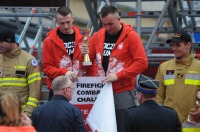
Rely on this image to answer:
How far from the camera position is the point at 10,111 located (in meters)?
5.34

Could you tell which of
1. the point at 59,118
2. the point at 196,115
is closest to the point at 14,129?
the point at 59,118

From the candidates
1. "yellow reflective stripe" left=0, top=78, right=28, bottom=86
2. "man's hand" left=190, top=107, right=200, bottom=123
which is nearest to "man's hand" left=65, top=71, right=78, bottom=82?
"yellow reflective stripe" left=0, top=78, right=28, bottom=86

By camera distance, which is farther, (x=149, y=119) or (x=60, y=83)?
(x=60, y=83)

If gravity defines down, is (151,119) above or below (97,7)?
below

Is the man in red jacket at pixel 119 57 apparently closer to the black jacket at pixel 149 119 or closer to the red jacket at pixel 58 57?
the red jacket at pixel 58 57

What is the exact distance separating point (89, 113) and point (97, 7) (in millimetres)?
3650

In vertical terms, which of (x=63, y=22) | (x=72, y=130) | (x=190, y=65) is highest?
(x=63, y=22)

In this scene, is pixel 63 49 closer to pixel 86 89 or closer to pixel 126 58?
pixel 86 89

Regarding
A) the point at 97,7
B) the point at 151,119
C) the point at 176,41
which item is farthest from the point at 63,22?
the point at 97,7

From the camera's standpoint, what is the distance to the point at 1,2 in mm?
10172

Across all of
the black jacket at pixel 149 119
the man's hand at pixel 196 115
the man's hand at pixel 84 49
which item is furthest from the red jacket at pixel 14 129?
the man's hand at pixel 196 115

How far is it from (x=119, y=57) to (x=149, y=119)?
1646mm

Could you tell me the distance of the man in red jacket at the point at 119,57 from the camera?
7.96m

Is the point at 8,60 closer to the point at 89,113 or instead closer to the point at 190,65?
the point at 89,113
